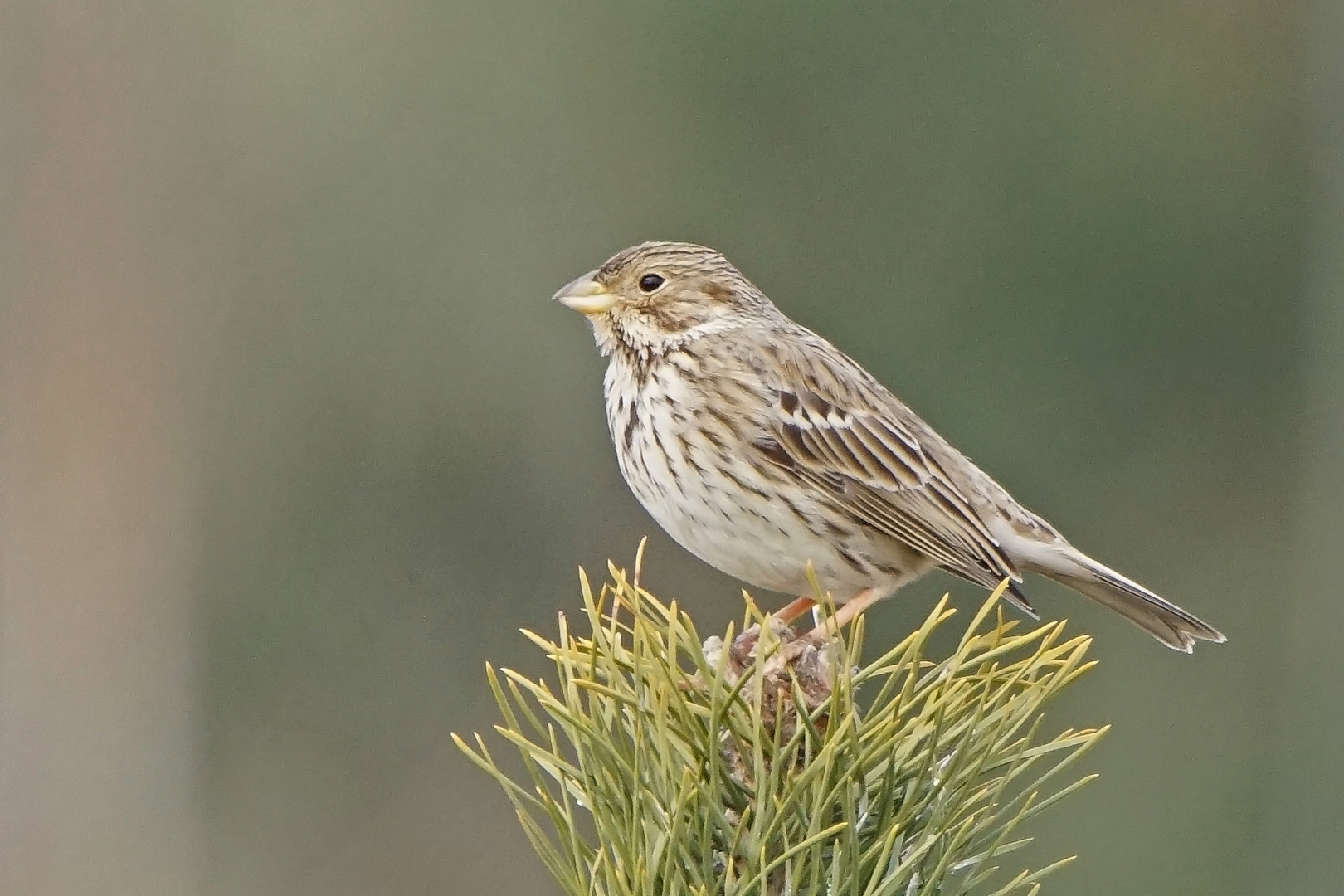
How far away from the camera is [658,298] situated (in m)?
3.58

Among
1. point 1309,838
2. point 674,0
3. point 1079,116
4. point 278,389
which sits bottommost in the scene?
point 1309,838

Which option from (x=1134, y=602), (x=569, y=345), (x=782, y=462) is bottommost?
(x=569, y=345)

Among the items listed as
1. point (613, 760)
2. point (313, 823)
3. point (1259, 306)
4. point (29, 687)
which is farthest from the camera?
point (1259, 306)

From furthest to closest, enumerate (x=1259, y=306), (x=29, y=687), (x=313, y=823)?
(x=1259, y=306)
(x=313, y=823)
(x=29, y=687)

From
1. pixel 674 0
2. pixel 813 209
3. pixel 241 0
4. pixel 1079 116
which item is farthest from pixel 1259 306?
pixel 241 0

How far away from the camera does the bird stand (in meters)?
3.12

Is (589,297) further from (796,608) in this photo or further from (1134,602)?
(1134,602)

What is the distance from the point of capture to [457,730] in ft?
35.3

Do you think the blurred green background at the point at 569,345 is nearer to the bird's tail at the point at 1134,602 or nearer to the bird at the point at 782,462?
the bird at the point at 782,462

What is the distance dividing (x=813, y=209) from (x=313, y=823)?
4754mm

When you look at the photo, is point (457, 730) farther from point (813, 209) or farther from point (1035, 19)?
point (1035, 19)

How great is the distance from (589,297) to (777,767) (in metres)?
1.85

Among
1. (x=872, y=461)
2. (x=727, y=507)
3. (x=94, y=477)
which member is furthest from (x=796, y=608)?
(x=94, y=477)

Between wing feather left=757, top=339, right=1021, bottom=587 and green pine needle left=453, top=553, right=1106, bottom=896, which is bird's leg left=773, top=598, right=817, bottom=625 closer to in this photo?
wing feather left=757, top=339, right=1021, bottom=587
